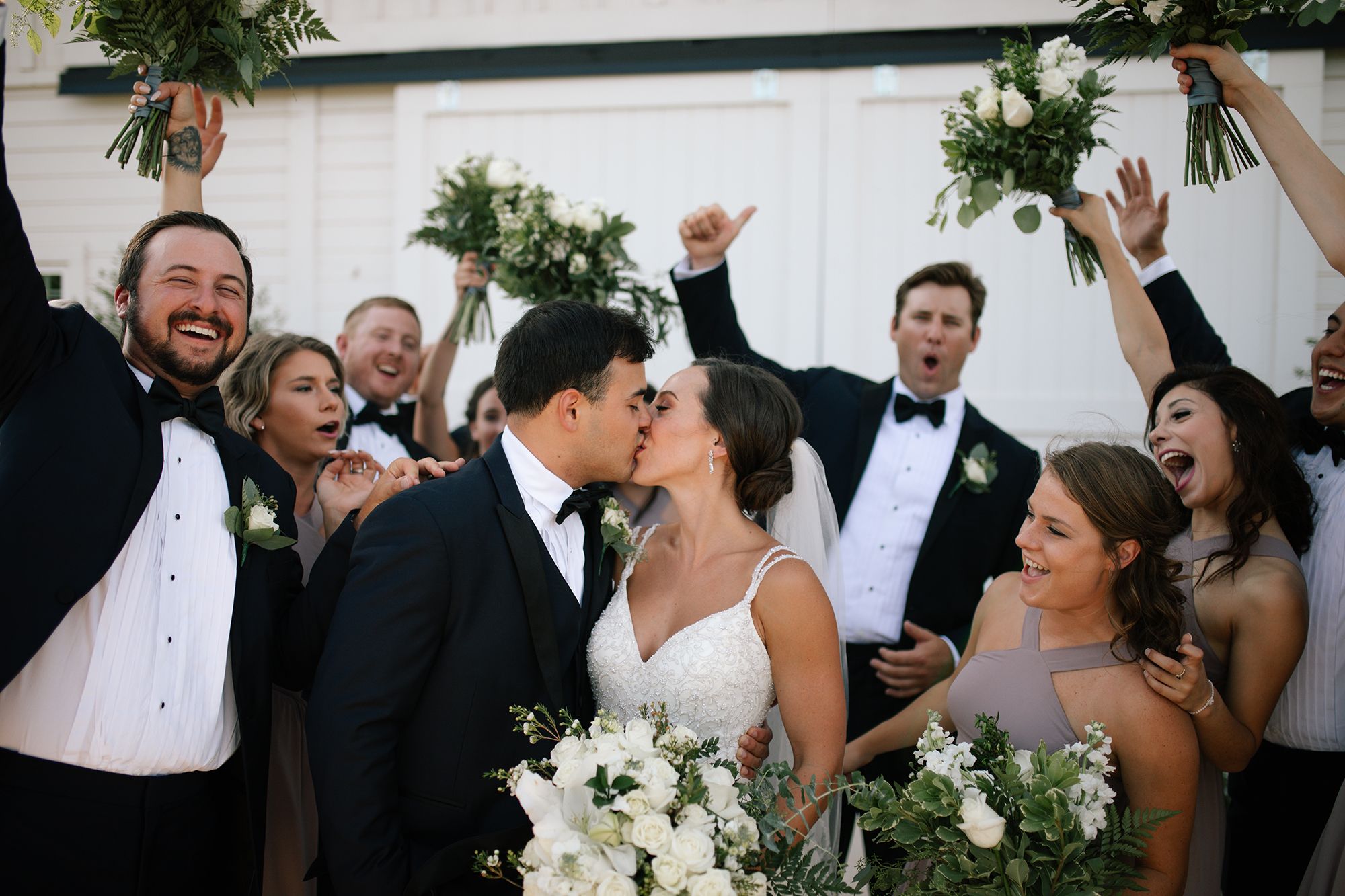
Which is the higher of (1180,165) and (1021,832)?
(1180,165)

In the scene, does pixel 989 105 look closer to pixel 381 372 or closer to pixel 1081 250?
pixel 1081 250

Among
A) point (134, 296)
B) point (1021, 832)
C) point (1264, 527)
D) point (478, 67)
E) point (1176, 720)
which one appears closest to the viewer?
point (1021, 832)

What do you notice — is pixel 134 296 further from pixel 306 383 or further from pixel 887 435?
pixel 887 435

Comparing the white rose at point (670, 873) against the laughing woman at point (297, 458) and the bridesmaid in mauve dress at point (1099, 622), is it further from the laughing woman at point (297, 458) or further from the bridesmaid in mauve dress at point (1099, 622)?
the laughing woman at point (297, 458)

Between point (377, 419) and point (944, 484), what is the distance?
8.83ft

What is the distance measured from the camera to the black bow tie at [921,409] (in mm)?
4426

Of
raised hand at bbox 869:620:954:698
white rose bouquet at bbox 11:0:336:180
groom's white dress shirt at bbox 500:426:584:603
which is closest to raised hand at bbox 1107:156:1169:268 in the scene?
raised hand at bbox 869:620:954:698

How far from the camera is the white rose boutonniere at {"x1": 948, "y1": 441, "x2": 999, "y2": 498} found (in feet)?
13.7

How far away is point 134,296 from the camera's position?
9.07ft

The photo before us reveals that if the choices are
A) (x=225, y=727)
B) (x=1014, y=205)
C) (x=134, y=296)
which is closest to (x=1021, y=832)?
(x=225, y=727)

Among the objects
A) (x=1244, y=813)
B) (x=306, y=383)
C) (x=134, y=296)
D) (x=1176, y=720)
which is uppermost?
(x=134, y=296)

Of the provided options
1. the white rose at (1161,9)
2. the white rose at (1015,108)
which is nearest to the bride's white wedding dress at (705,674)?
the white rose at (1015,108)

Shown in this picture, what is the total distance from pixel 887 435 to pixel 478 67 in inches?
173

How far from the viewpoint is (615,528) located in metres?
2.91
